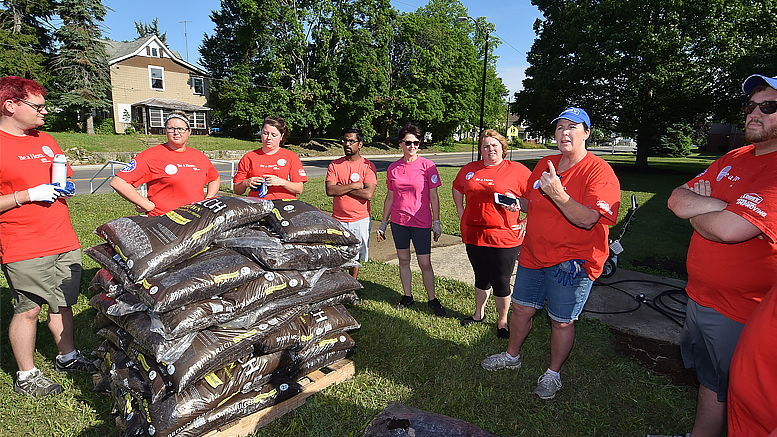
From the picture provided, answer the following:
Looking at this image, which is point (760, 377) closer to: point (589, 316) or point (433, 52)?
point (589, 316)

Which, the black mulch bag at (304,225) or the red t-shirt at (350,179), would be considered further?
the red t-shirt at (350,179)

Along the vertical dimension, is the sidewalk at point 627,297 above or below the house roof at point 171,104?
below

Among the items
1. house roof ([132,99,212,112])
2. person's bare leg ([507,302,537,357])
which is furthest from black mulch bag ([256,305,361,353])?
house roof ([132,99,212,112])

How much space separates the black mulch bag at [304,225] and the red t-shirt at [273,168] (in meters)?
0.96

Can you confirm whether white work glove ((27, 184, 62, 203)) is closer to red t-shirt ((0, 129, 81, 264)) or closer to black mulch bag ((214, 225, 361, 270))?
red t-shirt ((0, 129, 81, 264))

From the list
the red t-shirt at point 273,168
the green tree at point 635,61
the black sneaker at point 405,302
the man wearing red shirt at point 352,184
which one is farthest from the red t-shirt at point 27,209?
the green tree at point 635,61

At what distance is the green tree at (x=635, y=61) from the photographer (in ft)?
58.7

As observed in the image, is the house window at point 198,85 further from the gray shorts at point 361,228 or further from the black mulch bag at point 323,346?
the black mulch bag at point 323,346

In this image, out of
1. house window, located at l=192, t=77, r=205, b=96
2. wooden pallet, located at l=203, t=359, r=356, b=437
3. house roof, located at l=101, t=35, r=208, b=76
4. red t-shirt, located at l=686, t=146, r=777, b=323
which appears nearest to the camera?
red t-shirt, located at l=686, t=146, r=777, b=323

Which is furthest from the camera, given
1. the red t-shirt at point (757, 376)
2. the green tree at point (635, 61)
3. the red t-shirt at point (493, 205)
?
the green tree at point (635, 61)

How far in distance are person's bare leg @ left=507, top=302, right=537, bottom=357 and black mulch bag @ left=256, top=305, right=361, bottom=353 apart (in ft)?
4.45

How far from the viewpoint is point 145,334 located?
2.47 metres

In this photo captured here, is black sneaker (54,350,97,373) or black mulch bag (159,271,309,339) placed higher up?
black mulch bag (159,271,309,339)

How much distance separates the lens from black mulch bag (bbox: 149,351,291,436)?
7.86 ft
